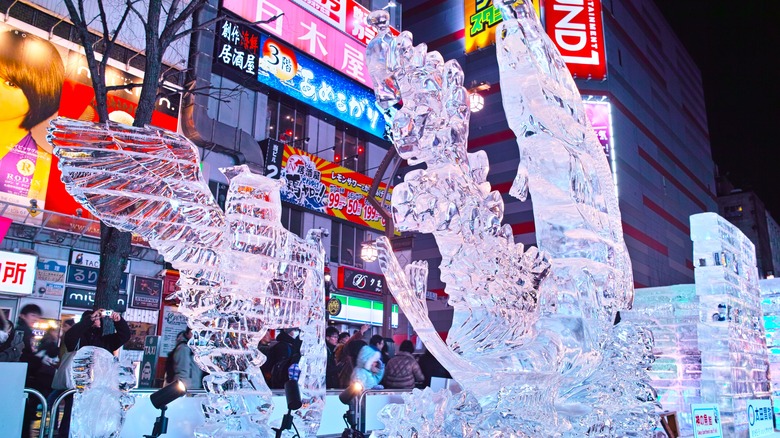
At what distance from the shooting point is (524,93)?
162 cm

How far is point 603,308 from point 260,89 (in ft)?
41.1

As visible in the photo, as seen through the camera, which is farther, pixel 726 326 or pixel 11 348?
pixel 726 326

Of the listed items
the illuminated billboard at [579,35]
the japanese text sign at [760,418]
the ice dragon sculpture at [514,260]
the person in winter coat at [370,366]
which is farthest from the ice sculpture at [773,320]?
the illuminated billboard at [579,35]

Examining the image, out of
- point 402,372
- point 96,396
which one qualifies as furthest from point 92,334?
point 402,372

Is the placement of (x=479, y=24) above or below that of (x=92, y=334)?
above

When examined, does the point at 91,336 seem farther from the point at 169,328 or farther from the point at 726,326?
the point at 169,328

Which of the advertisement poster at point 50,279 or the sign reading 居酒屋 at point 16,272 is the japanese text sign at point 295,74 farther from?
the sign reading 居酒屋 at point 16,272

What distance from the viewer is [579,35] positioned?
16.3 m

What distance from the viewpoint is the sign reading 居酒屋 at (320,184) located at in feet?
42.3

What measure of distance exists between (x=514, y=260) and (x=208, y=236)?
1072 mm

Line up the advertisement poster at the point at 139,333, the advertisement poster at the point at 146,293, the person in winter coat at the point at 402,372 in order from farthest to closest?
the advertisement poster at the point at 146,293 → the advertisement poster at the point at 139,333 → the person in winter coat at the point at 402,372

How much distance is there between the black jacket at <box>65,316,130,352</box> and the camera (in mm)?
4324

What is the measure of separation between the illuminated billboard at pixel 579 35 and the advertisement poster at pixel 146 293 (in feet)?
40.1

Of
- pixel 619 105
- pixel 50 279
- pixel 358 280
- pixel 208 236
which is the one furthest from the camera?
pixel 619 105
